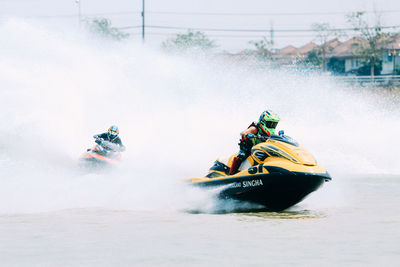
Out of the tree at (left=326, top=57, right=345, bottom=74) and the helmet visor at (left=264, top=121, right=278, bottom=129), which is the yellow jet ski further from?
the tree at (left=326, top=57, right=345, bottom=74)

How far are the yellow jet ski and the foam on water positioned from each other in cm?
347

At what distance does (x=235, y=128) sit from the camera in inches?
884

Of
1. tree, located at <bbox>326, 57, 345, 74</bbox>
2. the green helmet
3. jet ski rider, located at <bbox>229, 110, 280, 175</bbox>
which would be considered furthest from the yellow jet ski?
tree, located at <bbox>326, 57, 345, 74</bbox>

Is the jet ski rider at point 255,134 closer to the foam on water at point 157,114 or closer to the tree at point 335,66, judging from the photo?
the foam on water at point 157,114

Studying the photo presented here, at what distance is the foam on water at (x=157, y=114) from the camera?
62.0 ft

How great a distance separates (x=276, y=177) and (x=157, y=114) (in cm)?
1397

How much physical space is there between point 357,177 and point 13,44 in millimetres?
11361

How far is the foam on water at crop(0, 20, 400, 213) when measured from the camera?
18891 millimetres

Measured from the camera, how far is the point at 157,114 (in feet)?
77.6

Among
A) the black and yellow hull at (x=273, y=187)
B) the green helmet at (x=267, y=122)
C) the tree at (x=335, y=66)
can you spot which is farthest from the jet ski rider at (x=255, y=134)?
the tree at (x=335, y=66)

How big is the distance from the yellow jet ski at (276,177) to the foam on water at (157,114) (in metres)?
3.47

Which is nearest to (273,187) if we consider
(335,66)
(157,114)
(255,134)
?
(255,134)

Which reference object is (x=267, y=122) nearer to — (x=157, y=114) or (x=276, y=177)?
(x=276, y=177)

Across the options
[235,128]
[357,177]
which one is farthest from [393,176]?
[235,128]
